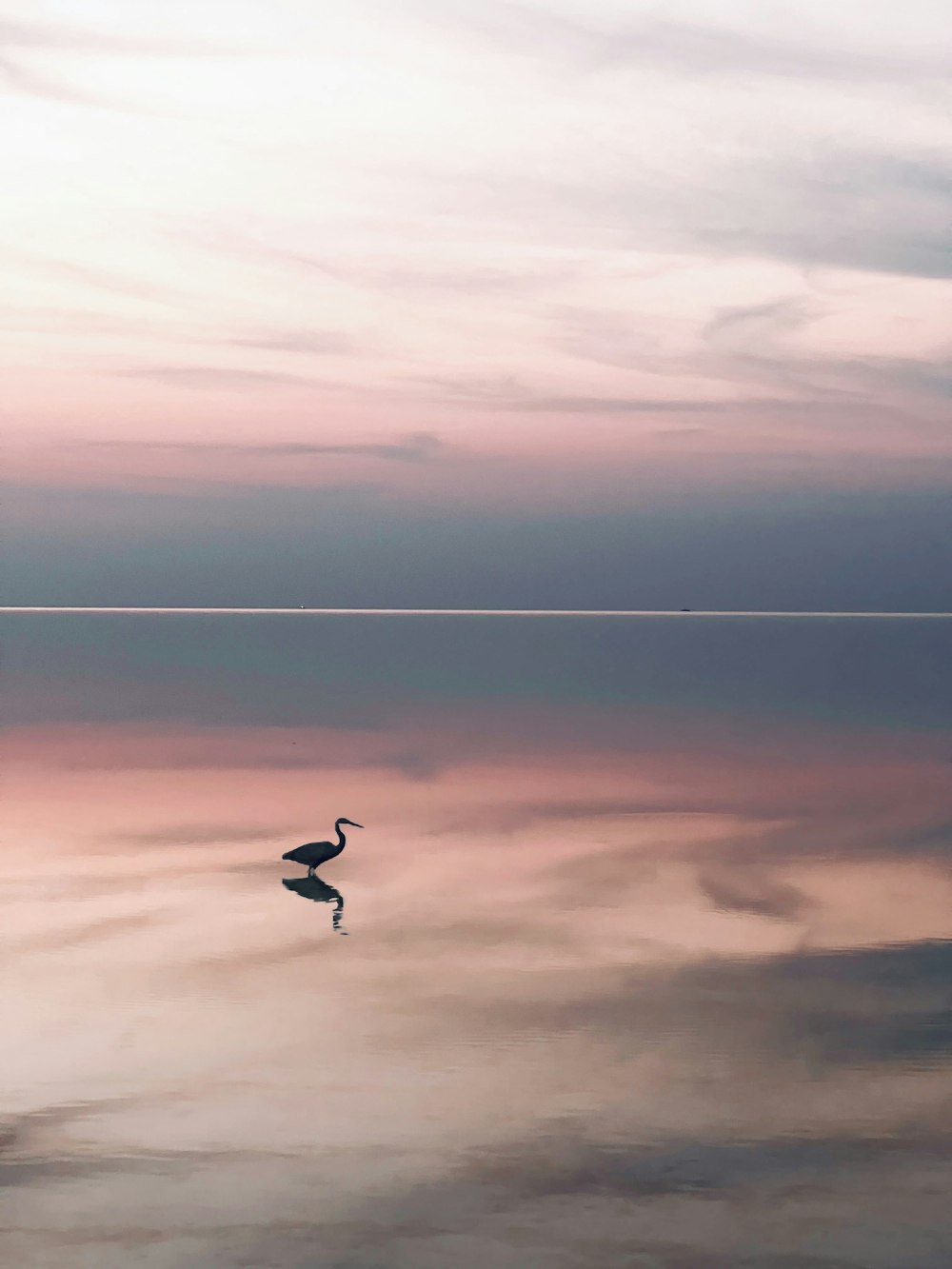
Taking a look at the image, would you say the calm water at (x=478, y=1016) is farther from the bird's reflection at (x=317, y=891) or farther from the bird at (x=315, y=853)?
the bird at (x=315, y=853)

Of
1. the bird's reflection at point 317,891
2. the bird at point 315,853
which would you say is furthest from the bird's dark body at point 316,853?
the bird's reflection at point 317,891

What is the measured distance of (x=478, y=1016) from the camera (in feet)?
43.9

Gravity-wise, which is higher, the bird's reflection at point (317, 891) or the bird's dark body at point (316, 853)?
the bird's dark body at point (316, 853)

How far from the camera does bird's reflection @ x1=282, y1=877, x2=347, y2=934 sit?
17866mm

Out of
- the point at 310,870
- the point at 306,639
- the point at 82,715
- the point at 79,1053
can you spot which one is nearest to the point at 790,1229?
the point at 79,1053

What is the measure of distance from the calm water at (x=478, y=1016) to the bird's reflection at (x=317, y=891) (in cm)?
9

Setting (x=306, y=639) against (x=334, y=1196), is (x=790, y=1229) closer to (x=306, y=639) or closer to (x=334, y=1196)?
(x=334, y=1196)

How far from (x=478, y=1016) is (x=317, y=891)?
18.8ft

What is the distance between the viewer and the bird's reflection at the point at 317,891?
58.6ft

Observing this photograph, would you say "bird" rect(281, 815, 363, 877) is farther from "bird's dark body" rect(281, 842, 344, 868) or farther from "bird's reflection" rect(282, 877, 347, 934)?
"bird's reflection" rect(282, 877, 347, 934)

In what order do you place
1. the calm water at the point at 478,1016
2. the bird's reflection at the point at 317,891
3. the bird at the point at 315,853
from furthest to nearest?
1. the bird at the point at 315,853
2. the bird's reflection at the point at 317,891
3. the calm water at the point at 478,1016

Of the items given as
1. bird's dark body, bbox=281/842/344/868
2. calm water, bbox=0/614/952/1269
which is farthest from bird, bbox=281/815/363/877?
calm water, bbox=0/614/952/1269

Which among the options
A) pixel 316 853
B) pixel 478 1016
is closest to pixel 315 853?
pixel 316 853

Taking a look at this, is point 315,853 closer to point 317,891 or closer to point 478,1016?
point 317,891
